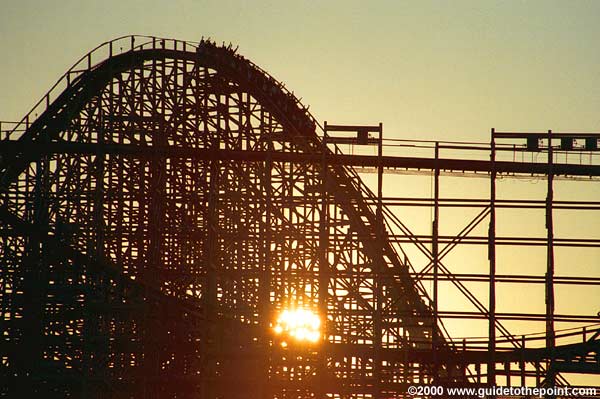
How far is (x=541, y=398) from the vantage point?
27172 mm

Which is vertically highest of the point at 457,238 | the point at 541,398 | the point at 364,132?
the point at 364,132

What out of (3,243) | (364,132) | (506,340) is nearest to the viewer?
(506,340)

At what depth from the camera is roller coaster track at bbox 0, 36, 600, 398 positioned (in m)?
26.3

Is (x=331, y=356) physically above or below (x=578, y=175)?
below

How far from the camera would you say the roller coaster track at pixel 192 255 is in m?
26.3

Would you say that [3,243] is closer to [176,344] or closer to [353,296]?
[176,344]

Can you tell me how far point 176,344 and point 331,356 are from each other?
107 inches

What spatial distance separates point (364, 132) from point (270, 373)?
4838mm

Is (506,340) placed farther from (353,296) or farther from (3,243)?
(3,243)

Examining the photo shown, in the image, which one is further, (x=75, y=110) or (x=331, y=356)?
(x=75, y=110)

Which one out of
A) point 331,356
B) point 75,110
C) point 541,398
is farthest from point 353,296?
point 75,110

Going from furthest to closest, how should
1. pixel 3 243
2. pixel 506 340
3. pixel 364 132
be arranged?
pixel 3 243 < pixel 364 132 < pixel 506 340

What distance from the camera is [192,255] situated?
100ft

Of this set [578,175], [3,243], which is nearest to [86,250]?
[3,243]
